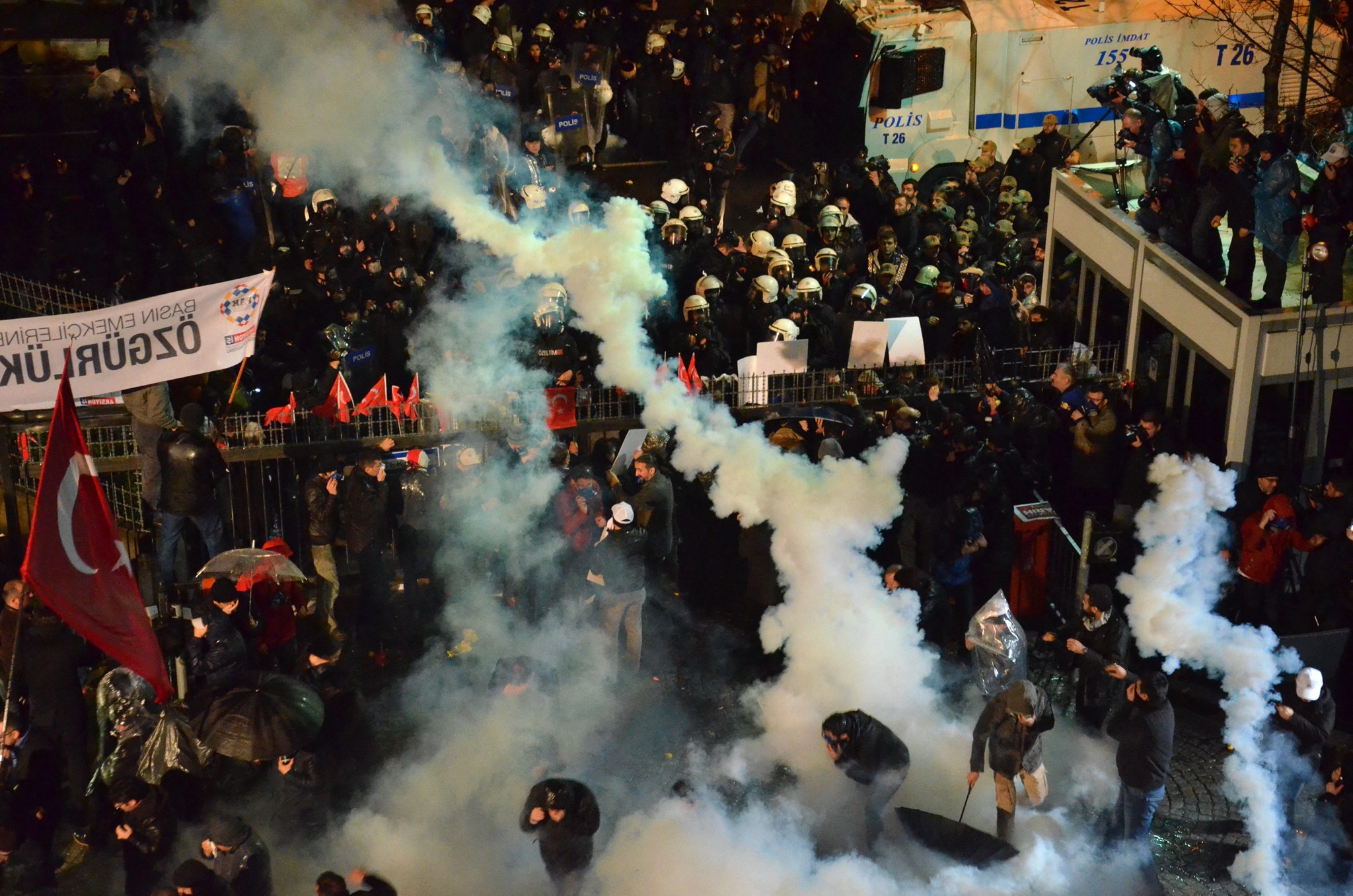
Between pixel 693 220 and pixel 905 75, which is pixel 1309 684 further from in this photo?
pixel 905 75

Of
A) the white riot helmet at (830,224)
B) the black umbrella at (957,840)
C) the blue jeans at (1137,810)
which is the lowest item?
the black umbrella at (957,840)

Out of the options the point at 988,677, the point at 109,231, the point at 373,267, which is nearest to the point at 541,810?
the point at 988,677

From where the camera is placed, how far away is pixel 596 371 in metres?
11.7

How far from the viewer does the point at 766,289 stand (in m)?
13.0

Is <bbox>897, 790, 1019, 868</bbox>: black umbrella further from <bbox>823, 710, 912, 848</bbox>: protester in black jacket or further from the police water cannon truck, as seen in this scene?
the police water cannon truck

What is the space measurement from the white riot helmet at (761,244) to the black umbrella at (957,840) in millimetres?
6402

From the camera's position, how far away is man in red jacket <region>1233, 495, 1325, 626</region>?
9992 mm

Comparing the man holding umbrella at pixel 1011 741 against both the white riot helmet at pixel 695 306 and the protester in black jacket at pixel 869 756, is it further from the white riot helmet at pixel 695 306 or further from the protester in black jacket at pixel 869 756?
the white riot helmet at pixel 695 306

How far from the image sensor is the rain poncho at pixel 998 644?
30.1ft

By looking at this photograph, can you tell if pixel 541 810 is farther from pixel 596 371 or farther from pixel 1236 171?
pixel 1236 171

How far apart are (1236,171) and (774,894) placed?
6.83 metres

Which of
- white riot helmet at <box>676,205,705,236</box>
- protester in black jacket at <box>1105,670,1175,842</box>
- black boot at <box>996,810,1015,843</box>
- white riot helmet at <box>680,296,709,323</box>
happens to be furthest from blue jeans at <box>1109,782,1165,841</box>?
white riot helmet at <box>676,205,705,236</box>

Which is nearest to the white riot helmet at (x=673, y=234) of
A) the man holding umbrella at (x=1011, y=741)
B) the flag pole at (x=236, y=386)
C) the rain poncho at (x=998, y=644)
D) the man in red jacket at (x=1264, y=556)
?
the flag pole at (x=236, y=386)

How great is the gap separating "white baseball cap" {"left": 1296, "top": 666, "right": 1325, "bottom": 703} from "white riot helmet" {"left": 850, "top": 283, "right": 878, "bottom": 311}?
5.50 meters
